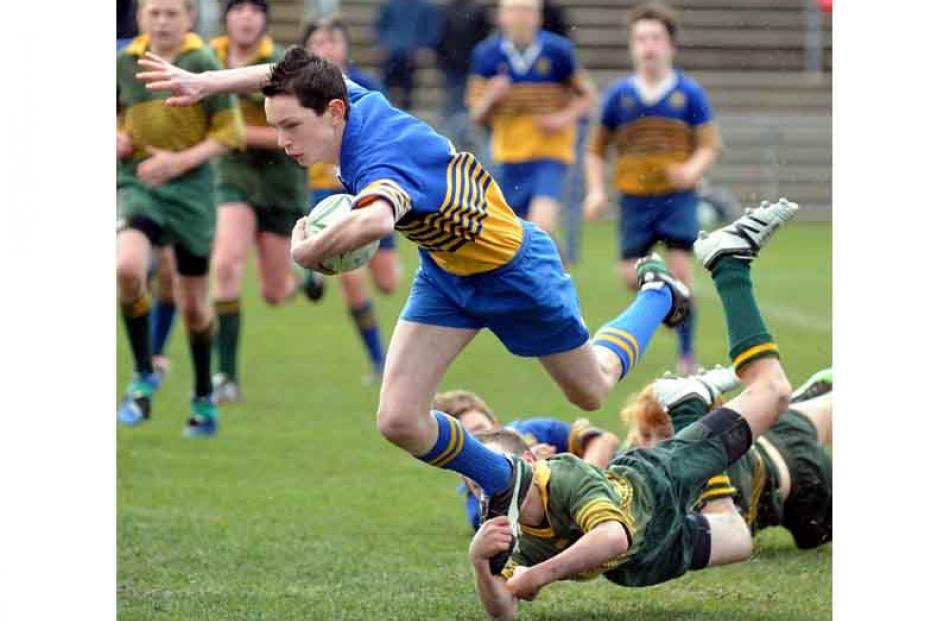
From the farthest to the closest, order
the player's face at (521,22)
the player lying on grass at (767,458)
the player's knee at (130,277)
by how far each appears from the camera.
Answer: the player's face at (521,22), the player's knee at (130,277), the player lying on grass at (767,458)

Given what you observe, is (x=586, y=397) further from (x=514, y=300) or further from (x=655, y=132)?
(x=655, y=132)

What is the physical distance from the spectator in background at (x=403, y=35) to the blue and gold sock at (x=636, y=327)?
15705 mm

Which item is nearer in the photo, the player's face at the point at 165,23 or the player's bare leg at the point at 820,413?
the player's bare leg at the point at 820,413

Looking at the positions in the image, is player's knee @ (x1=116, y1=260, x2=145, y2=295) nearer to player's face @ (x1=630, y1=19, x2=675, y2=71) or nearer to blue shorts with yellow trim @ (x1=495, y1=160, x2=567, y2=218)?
player's face @ (x1=630, y1=19, x2=675, y2=71)

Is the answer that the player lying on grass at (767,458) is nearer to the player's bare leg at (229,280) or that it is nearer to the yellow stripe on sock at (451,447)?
the yellow stripe on sock at (451,447)

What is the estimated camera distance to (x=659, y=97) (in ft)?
34.9

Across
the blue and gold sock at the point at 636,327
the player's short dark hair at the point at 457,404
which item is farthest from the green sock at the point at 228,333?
the blue and gold sock at the point at 636,327

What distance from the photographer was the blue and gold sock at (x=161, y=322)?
10102mm

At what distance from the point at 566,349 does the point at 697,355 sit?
590 cm

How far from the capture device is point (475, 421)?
632 centimetres

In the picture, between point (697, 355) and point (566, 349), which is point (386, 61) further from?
point (566, 349)

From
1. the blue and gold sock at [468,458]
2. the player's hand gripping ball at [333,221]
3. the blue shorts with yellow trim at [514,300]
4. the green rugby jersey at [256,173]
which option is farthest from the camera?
the green rugby jersey at [256,173]

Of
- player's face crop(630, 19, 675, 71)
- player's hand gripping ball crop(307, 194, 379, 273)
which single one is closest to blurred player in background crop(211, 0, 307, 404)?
player's face crop(630, 19, 675, 71)
